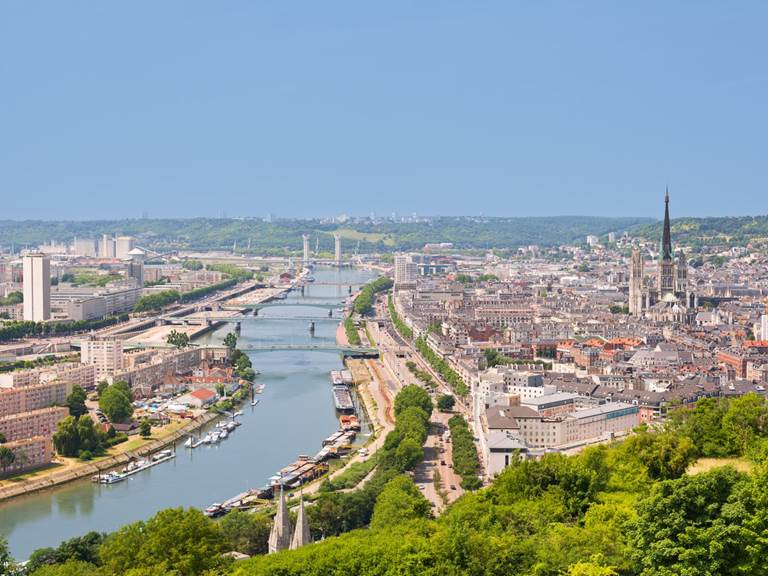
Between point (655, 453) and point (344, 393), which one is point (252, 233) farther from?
point (655, 453)

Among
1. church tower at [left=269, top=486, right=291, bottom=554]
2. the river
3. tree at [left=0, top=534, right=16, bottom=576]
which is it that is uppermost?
church tower at [left=269, top=486, right=291, bottom=554]

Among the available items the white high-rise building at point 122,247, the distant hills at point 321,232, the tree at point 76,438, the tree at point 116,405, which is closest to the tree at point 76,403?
the tree at point 116,405

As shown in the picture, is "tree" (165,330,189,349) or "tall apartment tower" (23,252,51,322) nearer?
"tree" (165,330,189,349)

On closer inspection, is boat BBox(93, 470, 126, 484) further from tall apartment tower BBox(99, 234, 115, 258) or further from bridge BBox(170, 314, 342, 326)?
tall apartment tower BBox(99, 234, 115, 258)

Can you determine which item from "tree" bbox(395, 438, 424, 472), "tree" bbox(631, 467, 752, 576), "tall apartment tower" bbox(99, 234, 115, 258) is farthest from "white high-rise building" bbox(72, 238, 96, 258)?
"tree" bbox(631, 467, 752, 576)

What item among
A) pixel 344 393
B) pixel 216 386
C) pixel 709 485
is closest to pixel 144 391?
pixel 216 386

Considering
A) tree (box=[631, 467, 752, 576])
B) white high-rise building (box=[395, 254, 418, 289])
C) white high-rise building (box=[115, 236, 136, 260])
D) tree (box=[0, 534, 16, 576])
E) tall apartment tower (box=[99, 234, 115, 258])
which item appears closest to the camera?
tree (box=[631, 467, 752, 576])

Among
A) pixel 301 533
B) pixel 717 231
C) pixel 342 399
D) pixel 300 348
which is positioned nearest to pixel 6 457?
pixel 301 533
